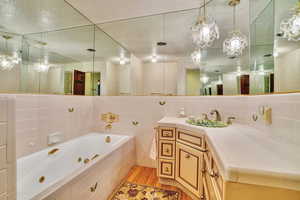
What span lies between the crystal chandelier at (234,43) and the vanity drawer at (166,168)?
63.3 inches

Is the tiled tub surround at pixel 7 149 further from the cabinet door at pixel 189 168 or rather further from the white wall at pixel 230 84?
the white wall at pixel 230 84

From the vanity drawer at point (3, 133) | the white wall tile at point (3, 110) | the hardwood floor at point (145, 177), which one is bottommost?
the hardwood floor at point (145, 177)

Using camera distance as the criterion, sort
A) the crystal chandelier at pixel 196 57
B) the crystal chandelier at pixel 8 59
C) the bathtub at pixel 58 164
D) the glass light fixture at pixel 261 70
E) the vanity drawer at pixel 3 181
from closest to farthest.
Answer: the vanity drawer at pixel 3 181 → the bathtub at pixel 58 164 → the glass light fixture at pixel 261 70 → the crystal chandelier at pixel 8 59 → the crystal chandelier at pixel 196 57

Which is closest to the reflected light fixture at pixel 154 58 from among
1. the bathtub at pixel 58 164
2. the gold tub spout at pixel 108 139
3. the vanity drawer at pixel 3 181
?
the bathtub at pixel 58 164

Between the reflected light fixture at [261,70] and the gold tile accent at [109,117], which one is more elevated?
the reflected light fixture at [261,70]

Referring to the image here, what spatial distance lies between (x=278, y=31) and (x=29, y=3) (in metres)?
2.69

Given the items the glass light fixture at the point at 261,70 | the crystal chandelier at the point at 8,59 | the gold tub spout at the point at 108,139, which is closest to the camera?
the glass light fixture at the point at 261,70

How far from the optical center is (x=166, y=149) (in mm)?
1565

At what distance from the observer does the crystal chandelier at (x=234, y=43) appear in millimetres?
1618

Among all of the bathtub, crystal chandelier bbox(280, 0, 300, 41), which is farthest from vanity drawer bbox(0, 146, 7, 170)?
crystal chandelier bbox(280, 0, 300, 41)

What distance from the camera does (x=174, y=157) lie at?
1524mm

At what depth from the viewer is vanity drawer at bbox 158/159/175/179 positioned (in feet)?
5.06

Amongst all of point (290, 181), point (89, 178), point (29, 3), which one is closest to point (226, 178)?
point (290, 181)

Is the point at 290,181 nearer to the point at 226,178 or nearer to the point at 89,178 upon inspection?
the point at 226,178
